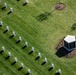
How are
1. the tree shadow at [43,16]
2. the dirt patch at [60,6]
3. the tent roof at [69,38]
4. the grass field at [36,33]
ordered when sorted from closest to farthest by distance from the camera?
1. the grass field at [36,33]
2. the tent roof at [69,38]
3. the tree shadow at [43,16]
4. the dirt patch at [60,6]

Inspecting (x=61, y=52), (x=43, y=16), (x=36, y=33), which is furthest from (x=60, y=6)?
(x=61, y=52)

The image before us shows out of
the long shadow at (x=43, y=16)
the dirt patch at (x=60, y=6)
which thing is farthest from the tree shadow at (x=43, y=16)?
the dirt patch at (x=60, y=6)

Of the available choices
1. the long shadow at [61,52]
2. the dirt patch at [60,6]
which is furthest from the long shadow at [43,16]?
the long shadow at [61,52]

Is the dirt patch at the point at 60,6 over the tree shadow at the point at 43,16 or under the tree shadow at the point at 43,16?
under

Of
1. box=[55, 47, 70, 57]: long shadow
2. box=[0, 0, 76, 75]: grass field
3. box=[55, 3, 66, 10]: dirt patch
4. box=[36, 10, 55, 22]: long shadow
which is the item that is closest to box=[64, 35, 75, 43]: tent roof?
box=[55, 47, 70, 57]: long shadow

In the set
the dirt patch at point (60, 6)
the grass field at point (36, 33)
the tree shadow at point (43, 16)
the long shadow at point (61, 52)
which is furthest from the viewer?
the dirt patch at point (60, 6)

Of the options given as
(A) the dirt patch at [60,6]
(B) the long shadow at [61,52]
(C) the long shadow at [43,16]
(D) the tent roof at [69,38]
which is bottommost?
(B) the long shadow at [61,52]

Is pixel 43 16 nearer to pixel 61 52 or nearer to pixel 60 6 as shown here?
pixel 60 6

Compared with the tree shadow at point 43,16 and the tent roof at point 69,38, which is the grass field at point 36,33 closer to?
the tree shadow at point 43,16

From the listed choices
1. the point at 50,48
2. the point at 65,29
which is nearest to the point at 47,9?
the point at 65,29

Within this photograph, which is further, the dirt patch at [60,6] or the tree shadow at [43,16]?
the dirt patch at [60,6]
